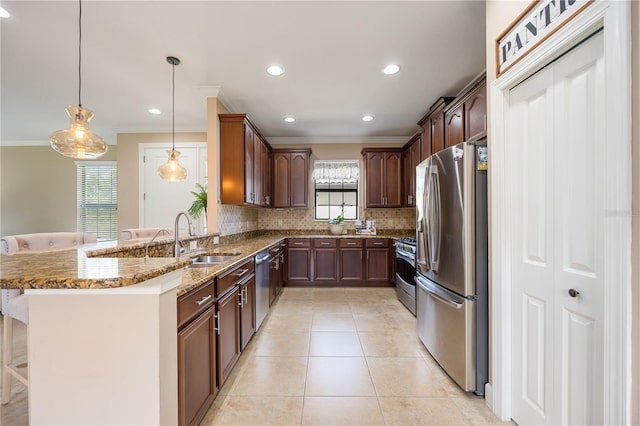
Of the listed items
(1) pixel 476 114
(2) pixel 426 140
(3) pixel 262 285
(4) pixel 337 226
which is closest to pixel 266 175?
(4) pixel 337 226

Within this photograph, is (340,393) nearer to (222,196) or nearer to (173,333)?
(173,333)

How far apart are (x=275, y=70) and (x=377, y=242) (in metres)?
3.17

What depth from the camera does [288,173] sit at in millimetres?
5066

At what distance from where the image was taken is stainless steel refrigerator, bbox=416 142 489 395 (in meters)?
1.86

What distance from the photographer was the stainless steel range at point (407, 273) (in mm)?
3441

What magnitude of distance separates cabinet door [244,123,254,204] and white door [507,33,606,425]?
2866mm

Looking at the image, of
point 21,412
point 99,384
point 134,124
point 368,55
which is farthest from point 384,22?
point 134,124

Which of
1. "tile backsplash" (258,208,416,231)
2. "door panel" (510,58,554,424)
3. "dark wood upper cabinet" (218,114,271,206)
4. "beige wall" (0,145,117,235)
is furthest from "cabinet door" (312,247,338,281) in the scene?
"beige wall" (0,145,117,235)

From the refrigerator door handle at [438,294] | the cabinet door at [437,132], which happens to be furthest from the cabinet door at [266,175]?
the refrigerator door handle at [438,294]

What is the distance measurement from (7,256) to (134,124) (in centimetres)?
409

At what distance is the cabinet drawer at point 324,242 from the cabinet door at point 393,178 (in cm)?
124

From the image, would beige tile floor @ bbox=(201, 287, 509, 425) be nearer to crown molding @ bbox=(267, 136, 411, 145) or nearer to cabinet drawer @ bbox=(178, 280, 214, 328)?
cabinet drawer @ bbox=(178, 280, 214, 328)

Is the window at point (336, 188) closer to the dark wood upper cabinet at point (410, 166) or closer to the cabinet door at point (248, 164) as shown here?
the dark wood upper cabinet at point (410, 166)

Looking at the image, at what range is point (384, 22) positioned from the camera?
6.97ft
